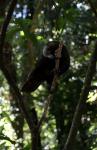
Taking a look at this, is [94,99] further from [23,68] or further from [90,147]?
[23,68]

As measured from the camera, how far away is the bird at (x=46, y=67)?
480 cm

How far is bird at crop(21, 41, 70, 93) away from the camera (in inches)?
189

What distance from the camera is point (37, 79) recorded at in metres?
4.88

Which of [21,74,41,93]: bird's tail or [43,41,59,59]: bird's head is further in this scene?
[43,41,59,59]: bird's head

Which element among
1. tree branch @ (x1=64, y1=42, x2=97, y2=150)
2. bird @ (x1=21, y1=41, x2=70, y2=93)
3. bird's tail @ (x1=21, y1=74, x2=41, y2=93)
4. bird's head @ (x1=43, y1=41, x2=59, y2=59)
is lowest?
tree branch @ (x1=64, y1=42, x2=97, y2=150)

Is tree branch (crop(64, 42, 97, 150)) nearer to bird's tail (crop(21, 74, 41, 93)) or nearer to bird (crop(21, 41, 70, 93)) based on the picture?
bird (crop(21, 41, 70, 93))

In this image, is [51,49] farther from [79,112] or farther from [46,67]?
[79,112]

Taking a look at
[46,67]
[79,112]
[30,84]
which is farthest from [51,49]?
[79,112]

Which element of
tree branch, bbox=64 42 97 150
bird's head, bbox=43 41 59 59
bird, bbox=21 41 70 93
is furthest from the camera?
bird's head, bbox=43 41 59 59

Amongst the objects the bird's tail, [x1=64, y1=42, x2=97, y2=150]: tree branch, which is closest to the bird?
the bird's tail

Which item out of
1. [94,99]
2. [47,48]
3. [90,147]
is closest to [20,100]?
[47,48]

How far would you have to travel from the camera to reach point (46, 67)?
496 cm

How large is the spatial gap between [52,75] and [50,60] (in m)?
0.16

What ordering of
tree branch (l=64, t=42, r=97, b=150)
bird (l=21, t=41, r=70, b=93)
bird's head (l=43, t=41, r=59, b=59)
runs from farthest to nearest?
bird's head (l=43, t=41, r=59, b=59) < bird (l=21, t=41, r=70, b=93) < tree branch (l=64, t=42, r=97, b=150)
